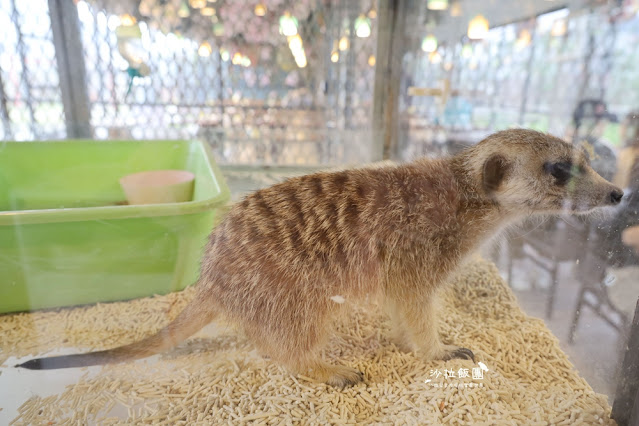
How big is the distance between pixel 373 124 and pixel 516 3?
957 millimetres

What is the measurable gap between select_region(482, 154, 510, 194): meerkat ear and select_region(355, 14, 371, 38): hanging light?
54.1 inches

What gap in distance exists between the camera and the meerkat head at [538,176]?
28.7 inches

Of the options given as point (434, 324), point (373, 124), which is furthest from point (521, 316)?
point (373, 124)

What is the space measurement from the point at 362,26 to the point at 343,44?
13 cm


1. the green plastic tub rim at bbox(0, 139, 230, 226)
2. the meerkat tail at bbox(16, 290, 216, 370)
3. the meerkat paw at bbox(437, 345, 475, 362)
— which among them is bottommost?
the meerkat paw at bbox(437, 345, 475, 362)

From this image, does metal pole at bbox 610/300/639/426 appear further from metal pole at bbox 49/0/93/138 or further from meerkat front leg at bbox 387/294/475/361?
metal pole at bbox 49/0/93/138

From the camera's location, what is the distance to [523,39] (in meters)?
1.10

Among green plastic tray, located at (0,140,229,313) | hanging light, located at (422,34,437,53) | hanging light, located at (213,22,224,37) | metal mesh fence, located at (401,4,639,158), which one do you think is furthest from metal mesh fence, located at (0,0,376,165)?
metal mesh fence, located at (401,4,639,158)

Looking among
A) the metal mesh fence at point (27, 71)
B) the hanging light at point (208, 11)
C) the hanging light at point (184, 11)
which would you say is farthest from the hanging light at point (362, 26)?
the metal mesh fence at point (27, 71)

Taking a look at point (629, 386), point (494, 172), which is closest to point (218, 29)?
point (494, 172)

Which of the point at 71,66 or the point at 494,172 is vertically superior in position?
the point at 71,66

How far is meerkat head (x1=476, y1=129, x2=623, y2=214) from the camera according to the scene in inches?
28.7

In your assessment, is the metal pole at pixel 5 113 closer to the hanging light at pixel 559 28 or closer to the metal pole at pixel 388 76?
the metal pole at pixel 388 76

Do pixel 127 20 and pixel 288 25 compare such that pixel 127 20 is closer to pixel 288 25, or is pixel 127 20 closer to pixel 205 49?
pixel 205 49
